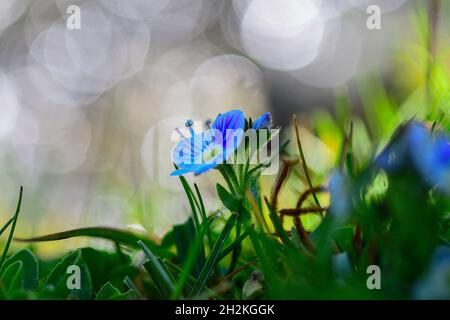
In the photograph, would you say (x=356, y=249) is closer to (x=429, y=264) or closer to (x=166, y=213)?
(x=429, y=264)

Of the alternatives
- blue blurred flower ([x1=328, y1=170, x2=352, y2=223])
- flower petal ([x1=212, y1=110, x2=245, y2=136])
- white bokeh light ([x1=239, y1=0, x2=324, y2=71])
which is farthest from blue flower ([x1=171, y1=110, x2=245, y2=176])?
white bokeh light ([x1=239, y1=0, x2=324, y2=71])

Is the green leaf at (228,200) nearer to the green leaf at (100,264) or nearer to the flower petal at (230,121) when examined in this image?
the flower petal at (230,121)

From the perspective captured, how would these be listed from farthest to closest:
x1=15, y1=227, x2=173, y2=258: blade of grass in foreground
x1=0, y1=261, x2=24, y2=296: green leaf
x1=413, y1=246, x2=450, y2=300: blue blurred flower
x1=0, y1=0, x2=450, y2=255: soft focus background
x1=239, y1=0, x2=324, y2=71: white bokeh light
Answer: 1. x1=239, y1=0, x2=324, y2=71: white bokeh light
2. x1=0, y1=0, x2=450, y2=255: soft focus background
3. x1=15, y1=227, x2=173, y2=258: blade of grass in foreground
4. x1=0, y1=261, x2=24, y2=296: green leaf
5. x1=413, y1=246, x2=450, y2=300: blue blurred flower

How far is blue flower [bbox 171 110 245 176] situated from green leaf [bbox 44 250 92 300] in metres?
0.14

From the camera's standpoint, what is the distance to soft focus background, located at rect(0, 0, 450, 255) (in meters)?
1.94

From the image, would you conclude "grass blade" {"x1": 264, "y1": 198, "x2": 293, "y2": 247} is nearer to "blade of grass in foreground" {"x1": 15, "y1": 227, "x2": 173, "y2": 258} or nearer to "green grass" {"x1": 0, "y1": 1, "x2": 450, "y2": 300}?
"green grass" {"x1": 0, "y1": 1, "x2": 450, "y2": 300}

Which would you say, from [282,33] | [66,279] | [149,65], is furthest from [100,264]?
[149,65]

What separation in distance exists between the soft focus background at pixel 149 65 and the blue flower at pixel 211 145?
97 centimetres

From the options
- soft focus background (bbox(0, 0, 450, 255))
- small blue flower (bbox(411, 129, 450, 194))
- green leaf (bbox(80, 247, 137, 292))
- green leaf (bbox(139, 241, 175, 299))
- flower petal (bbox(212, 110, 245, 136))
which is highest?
small blue flower (bbox(411, 129, 450, 194))

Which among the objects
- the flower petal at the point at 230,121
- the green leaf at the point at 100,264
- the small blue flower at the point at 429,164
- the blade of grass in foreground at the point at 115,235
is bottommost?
the green leaf at the point at 100,264

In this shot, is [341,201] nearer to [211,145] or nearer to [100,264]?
[211,145]

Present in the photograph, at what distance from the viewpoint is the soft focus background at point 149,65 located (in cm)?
194

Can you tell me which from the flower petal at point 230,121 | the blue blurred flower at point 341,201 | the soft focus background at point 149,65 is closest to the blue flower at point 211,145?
the flower petal at point 230,121

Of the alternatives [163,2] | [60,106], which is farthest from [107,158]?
[163,2]
